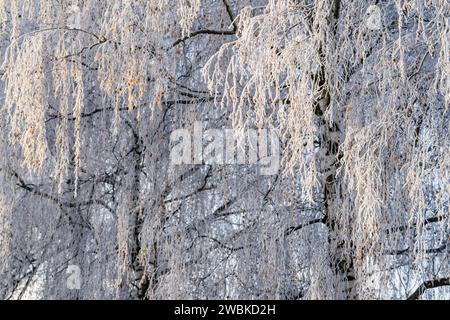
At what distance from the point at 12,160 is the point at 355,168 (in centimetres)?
289

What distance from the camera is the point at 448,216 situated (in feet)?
13.2

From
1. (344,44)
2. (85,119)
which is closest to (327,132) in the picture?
(344,44)

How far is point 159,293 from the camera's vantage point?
192 inches

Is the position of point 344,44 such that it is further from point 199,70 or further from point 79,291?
point 79,291

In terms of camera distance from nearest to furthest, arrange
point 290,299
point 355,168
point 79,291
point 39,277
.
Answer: point 355,168
point 290,299
point 79,291
point 39,277

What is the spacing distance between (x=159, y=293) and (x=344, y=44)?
6.50 ft

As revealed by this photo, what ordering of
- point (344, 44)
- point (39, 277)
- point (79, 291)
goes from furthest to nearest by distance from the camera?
point (39, 277) < point (79, 291) < point (344, 44)

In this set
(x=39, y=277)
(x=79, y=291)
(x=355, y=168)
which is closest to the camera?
(x=355, y=168)

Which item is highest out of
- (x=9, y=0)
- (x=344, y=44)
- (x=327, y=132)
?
(x=9, y=0)

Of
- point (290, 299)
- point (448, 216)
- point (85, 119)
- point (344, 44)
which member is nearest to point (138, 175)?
point (85, 119)

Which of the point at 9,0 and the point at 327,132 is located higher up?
the point at 9,0

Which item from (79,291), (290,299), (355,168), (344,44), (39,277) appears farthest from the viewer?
(39,277)

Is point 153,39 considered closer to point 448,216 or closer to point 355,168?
point 355,168
